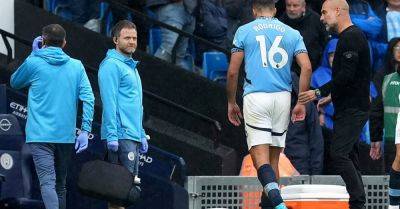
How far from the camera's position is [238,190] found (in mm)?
12922

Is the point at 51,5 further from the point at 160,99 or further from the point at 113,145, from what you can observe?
the point at 113,145

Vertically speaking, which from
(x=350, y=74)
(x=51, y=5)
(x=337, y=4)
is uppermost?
(x=51, y=5)

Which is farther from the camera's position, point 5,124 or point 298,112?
point 5,124

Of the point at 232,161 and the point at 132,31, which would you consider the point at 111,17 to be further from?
the point at 132,31

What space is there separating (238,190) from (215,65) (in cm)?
535

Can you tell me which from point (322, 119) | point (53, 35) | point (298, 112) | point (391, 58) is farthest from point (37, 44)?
point (322, 119)

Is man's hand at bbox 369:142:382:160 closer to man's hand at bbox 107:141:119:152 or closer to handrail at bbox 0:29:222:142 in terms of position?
handrail at bbox 0:29:222:142

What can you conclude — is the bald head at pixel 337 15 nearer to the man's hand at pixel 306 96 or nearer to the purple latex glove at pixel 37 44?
the man's hand at pixel 306 96

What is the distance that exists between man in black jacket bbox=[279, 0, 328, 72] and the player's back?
3.76 m

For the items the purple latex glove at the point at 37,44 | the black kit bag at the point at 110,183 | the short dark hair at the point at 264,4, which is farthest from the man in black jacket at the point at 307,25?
the black kit bag at the point at 110,183

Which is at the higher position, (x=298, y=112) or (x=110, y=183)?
(x=298, y=112)

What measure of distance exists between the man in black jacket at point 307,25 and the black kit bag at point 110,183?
13.9 ft

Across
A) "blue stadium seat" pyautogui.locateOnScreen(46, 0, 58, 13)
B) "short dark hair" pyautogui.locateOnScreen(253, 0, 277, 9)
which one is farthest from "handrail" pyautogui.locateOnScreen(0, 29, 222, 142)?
"short dark hair" pyautogui.locateOnScreen(253, 0, 277, 9)

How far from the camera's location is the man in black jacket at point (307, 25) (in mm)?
17344
